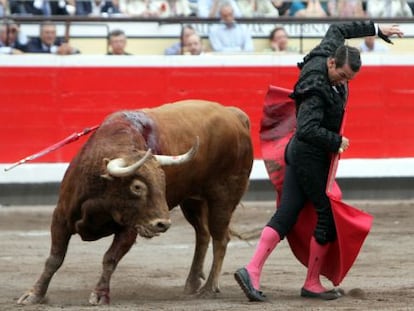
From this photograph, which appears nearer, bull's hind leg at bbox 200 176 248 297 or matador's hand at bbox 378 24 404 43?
matador's hand at bbox 378 24 404 43

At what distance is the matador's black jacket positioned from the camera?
6.68 meters

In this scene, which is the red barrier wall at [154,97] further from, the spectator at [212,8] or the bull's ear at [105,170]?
the bull's ear at [105,170]

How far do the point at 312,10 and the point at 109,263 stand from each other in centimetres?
741

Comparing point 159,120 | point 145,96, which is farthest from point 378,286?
point 145,96

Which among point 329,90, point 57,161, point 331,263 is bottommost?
point 57,161

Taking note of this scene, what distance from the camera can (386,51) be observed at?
1298 centimetres

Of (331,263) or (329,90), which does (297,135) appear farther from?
(331,263)

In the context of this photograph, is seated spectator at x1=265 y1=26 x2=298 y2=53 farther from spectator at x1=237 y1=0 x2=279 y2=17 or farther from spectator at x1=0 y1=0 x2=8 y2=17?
spectator at x1=0 y1=0 x2=8 y2=17

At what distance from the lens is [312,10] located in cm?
1359

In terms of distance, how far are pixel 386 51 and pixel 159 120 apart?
6306mm

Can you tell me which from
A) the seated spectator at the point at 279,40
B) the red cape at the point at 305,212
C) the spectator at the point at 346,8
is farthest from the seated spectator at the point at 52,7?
the red cape at the point at 305,212

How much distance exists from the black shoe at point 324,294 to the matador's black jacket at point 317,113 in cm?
66

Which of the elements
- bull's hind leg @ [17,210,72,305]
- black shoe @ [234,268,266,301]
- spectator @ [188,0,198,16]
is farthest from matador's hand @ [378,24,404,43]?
spectator @ [188,0,198,16]

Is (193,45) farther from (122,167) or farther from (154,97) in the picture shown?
(122,167)
